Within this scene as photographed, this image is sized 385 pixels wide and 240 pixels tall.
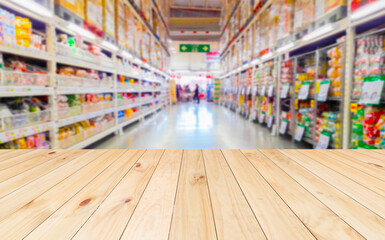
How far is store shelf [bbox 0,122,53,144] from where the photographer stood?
2.20 meters

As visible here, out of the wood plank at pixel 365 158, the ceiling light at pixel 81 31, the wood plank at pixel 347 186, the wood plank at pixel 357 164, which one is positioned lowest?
the wood plank at pixel 347 186

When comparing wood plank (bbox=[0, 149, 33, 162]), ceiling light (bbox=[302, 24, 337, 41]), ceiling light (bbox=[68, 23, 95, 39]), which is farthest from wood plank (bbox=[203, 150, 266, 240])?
ceiling light (bbox=[68, 23, 95, 39])

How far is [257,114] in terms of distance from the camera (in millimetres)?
6797

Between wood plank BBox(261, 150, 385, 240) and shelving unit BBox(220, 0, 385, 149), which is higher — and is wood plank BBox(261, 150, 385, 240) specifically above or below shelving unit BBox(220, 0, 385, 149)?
below

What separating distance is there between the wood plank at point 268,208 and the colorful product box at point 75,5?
284 centimetres

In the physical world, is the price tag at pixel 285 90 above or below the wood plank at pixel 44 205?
above

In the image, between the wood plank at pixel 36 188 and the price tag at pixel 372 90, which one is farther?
the price tag at pixel 372 90

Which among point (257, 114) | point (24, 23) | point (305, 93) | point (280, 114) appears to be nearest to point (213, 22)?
point (257, 114)

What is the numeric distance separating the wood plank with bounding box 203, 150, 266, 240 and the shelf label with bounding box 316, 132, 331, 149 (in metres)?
2.30

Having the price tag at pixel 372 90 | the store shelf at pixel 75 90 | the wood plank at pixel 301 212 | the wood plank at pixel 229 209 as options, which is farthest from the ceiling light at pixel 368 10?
the store shelf at pixel 75 90

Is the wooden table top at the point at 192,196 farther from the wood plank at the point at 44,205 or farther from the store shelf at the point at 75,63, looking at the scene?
the store shelf at the point at 75,63

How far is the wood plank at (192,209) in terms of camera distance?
32.0 inches

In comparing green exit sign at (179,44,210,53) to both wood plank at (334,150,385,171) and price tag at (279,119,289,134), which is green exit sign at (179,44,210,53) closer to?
price tag at (279,119,289,134)

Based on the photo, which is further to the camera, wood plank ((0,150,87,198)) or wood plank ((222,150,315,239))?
wood plank ((0,150,87,198))
